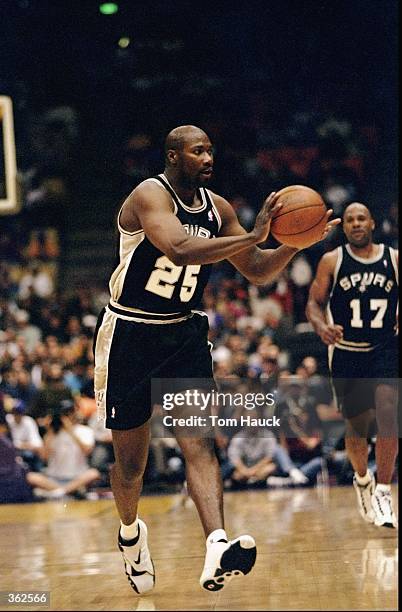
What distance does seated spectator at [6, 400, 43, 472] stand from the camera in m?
9.19

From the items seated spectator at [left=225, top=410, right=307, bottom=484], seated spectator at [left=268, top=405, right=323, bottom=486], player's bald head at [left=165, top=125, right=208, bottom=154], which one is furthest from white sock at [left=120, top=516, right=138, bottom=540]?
seated spectator at [left=225, top=410, right=307, bottom=484]

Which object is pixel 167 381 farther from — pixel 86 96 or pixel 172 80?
pixel 86 96

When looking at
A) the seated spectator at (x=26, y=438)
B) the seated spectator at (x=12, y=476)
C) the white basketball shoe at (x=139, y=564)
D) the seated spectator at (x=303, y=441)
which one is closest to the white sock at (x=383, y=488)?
the white basketball shoe at (x=139, y=564)

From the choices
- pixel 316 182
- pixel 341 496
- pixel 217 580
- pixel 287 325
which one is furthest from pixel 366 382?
pixel 316 182

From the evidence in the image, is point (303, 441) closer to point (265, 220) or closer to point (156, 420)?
point (156, 420)

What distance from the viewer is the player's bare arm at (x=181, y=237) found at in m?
3.99

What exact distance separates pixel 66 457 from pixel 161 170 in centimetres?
301

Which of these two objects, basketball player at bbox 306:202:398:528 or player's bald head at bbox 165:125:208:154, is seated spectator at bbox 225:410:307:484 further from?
player's bald head at bbox 165:125:208:154

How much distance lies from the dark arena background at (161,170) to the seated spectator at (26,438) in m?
0.02

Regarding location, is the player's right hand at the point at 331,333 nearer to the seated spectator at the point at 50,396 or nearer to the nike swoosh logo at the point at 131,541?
the nike swoosh logo at the point at 131,541

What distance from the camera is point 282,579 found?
452 cm

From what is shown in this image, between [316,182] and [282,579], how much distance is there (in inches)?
289

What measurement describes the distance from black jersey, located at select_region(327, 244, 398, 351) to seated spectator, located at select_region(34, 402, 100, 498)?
3210 mm

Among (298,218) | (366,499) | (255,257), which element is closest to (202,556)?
(366,499)
